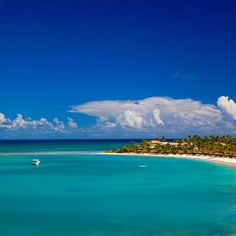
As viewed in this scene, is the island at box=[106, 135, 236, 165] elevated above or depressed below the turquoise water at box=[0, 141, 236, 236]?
above

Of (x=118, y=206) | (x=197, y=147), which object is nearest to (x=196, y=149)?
(x=197, y=147)

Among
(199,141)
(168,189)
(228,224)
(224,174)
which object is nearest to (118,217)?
(228,224)

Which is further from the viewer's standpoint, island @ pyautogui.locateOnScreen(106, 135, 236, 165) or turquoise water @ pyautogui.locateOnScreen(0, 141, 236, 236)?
island @ pyautogui.locateOnScreen(106, 135, 236, 165)

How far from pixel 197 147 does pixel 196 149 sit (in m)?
2.57

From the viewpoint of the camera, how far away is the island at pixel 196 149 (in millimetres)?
107438

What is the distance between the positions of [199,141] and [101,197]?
93.4 m

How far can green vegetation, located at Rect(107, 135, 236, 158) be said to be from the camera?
110 meters

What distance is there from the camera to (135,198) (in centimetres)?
4219

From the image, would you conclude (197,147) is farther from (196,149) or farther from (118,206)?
(118,206)

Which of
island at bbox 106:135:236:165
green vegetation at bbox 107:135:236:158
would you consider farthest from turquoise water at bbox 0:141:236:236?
green vegetation at bbox 107:135:236:158

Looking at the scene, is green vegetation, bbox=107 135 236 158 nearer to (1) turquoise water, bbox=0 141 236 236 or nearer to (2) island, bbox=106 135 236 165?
(2) island, bbox=106 135 236 165

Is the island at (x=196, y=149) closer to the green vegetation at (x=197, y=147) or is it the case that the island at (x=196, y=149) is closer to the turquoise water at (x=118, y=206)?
the green vegetation at (x=197, y=147)

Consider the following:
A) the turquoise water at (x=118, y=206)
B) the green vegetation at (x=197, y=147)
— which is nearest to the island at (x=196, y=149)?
the green vegetation at (x=197, y=147)

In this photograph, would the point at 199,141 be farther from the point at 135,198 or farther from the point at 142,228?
the point at 142,228
